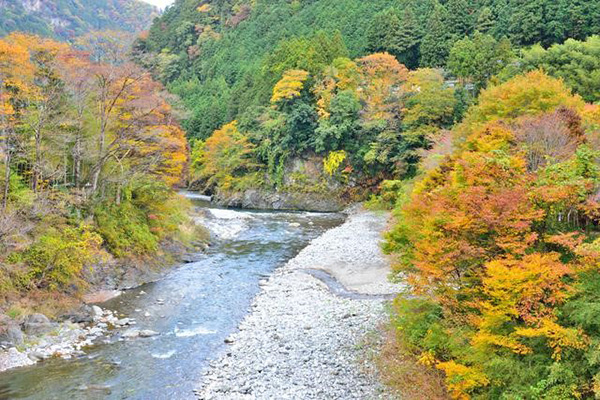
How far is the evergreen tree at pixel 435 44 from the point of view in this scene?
49.1 m

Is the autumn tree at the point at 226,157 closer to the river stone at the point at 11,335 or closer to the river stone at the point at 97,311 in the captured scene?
the river stone at the point at 97,311

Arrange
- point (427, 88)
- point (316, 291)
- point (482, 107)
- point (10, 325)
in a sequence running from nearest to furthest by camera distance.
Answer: point (10, 325) → point (316, 291) → point (482, 107) → point (427, 88)

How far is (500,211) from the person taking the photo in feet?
29.9

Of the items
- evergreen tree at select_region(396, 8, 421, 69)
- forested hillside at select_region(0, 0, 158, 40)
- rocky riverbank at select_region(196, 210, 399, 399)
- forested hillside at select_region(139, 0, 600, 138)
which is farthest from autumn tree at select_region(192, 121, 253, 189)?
forested hillside at select_region(0, 0, 158, 40)

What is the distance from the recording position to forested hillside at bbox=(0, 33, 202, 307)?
15789 millimetres

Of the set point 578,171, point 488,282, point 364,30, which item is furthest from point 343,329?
point 364,30

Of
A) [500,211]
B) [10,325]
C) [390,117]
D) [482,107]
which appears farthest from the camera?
[390,117]

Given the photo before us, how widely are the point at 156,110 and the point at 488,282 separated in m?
20.2

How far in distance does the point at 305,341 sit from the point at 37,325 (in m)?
8.15

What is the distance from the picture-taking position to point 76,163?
19891mm

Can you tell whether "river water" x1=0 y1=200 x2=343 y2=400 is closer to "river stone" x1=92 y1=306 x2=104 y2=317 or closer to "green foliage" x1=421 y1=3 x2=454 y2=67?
"river stone" x1=92 y1=306 x2=104 y2=317

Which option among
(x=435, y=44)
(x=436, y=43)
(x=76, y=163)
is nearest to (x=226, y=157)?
(x=435, y=44)

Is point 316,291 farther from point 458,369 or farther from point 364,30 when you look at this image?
point 364,30

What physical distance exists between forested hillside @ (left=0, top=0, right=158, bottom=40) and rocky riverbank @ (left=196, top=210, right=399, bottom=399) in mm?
70525
